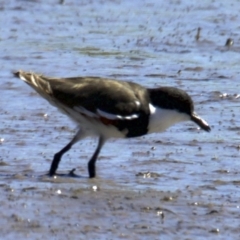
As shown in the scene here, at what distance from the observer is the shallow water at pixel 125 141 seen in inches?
307

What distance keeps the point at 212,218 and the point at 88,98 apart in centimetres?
181

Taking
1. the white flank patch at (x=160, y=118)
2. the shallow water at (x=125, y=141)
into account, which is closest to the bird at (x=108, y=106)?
the white flank patch at (x=160, y=118)

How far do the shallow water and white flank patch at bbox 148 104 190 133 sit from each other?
375 mm

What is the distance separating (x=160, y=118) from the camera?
9.23m

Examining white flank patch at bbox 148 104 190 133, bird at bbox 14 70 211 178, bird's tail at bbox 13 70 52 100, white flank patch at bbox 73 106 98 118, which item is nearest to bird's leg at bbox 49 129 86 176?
bird at bbox 14 70 211 178

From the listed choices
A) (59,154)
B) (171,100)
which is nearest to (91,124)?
Result: (59,154)

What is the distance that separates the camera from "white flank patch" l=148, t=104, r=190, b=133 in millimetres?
9219

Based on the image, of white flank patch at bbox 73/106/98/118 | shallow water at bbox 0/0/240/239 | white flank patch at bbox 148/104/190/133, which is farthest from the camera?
white flank patch at bbox 148/104/190/133

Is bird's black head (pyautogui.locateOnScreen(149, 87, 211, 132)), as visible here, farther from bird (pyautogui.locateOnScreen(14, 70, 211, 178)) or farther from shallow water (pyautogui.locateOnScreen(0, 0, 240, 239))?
shallow water (pyautogui.locateOnScreen(0, 0, 240, 239))

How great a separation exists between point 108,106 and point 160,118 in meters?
0.45

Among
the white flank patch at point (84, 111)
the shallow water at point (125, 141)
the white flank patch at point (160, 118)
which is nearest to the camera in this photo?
the shallow water at point (125, 141)

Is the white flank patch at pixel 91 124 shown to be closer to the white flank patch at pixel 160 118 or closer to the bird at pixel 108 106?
the bird at pixel 108 106

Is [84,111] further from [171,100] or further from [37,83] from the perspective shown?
[171,100]

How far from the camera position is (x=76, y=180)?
9.02 m
